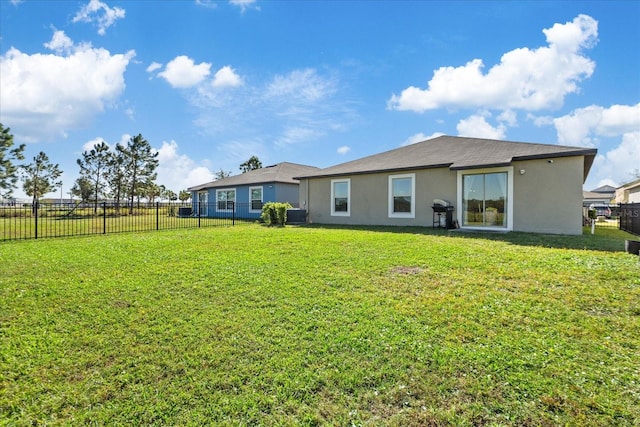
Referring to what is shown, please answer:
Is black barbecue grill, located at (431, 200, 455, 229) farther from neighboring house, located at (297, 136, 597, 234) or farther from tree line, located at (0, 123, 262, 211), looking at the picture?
tree line, located at (0, 123, 262, 211)

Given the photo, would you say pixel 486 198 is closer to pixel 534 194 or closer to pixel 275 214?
pixel 534 194

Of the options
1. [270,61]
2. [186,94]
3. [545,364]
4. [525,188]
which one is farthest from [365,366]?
[186,94]

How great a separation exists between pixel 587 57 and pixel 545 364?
1329 cm

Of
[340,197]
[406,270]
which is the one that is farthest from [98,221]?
[406,270]

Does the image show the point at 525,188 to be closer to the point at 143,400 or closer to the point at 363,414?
the point at 363,414

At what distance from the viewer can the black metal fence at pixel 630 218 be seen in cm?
1095

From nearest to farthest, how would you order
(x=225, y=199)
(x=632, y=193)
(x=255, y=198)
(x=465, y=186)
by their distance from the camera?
(x=465, y=186) < (x=255, y=198) < (x=225, y=199) < (x=632, y=193)

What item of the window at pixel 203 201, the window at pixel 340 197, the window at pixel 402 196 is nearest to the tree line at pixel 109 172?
the window at pixel 203 201

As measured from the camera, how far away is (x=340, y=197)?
50.6ft

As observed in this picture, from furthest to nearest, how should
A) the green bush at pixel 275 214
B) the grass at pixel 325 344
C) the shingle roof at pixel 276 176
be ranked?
the shingle roof at pixel 276 176 < the green bush at pixel 275 214 < the grass at pixel 325 344

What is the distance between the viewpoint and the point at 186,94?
1455cm

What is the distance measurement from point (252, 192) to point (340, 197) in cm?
870

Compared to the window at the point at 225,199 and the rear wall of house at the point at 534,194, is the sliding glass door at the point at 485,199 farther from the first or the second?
the window at the point at 225,199

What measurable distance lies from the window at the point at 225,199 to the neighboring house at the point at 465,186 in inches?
361
